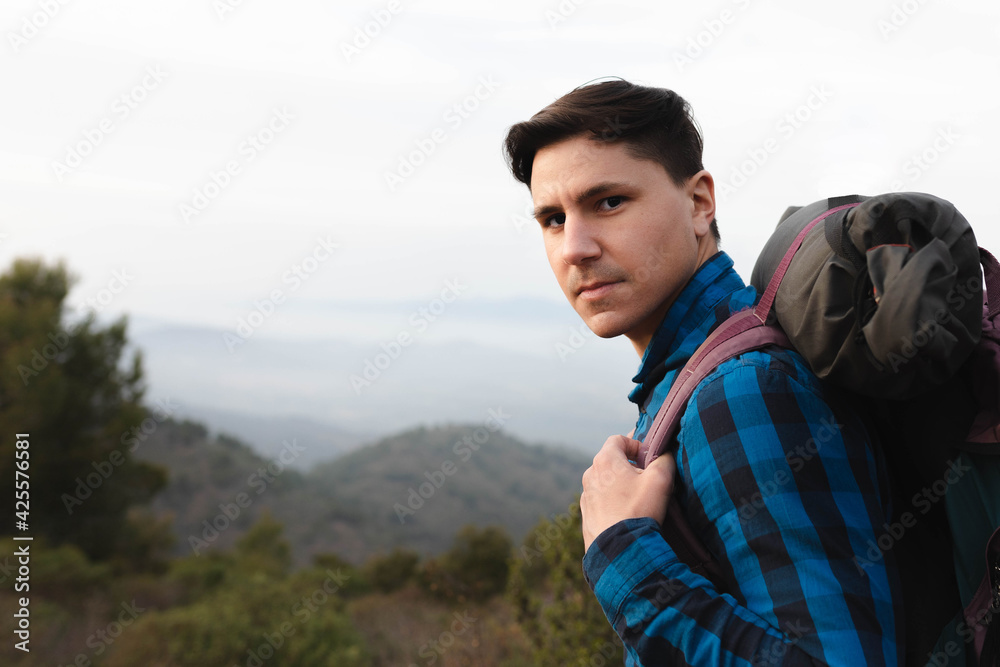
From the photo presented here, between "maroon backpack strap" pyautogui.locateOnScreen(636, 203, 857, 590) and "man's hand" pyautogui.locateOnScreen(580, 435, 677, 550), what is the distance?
0.04m

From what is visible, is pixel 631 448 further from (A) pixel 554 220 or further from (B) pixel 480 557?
(B) pixel 480 557

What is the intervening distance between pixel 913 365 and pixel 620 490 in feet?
1.93

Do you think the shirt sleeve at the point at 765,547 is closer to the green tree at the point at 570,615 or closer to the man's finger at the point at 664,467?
the man's finger at the point at 664,467

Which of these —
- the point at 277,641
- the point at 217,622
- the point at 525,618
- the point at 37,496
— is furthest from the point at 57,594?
the point at 525,618

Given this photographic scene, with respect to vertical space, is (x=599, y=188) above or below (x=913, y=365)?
above

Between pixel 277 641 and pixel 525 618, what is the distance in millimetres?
4986

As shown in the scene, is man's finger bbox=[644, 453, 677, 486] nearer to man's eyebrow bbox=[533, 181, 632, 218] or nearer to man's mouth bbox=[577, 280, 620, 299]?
man's mouth bbox=[577, 280, 620, 299]

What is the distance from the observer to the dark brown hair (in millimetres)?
1660

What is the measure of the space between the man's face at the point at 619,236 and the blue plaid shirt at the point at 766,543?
0.38 metres

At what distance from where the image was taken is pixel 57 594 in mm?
12383

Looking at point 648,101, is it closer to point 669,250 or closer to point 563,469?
point 669,250

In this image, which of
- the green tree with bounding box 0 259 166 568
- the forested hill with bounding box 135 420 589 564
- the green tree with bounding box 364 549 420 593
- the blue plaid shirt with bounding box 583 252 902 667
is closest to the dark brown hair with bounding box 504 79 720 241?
the blue plaid shirt with bounding box 583 252 902 667

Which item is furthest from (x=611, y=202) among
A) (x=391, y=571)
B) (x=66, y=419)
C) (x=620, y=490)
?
(x=66, y=419)

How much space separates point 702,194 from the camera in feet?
5.83
